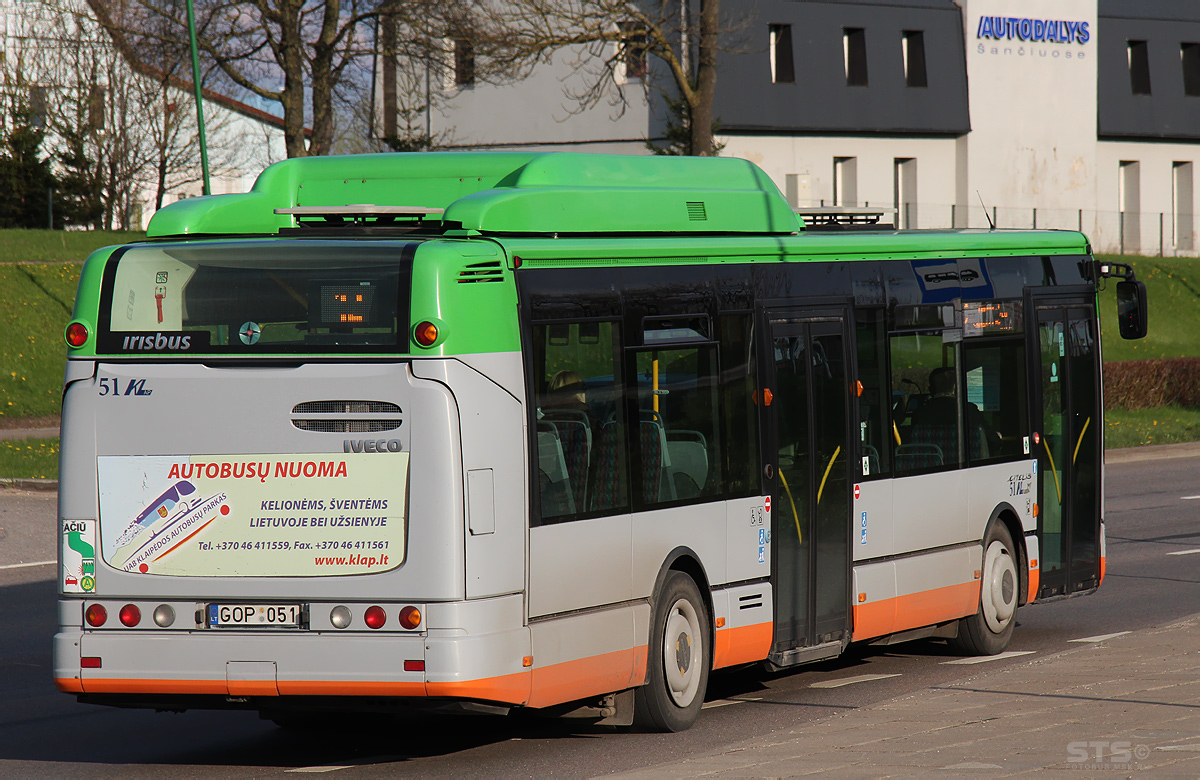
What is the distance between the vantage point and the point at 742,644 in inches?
375

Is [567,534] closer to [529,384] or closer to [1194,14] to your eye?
[529,384]

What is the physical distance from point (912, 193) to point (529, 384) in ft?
159

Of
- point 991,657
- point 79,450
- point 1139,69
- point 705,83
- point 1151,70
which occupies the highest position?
point 1139,69

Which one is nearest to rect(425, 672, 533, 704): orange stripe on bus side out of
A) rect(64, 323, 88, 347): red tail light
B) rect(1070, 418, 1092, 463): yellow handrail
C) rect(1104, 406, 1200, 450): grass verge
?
rect(64, 323, 88, 347): red tail light

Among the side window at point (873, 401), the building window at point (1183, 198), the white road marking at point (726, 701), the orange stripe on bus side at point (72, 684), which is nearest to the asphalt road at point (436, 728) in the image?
the white road marking at point (726, 701)

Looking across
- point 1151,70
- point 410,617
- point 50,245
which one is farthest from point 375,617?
point 1151,70

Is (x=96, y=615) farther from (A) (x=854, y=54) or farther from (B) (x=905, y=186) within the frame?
(B) (x=905, y=186)

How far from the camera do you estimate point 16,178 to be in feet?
165

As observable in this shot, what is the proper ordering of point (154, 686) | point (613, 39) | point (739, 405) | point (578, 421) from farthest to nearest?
point (613, 39), point (739, 405), point (578, 421), point (154, 686)

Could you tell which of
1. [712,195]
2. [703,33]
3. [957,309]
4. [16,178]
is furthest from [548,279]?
[16,178]

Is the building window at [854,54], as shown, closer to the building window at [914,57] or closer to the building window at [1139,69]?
the building window at [914,57]

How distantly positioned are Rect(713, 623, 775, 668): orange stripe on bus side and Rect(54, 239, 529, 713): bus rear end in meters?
1.91

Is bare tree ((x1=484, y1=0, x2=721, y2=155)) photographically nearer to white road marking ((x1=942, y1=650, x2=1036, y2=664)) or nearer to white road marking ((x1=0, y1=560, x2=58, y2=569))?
white road marking ((x1=0, y1=560, x2=58, y2=569))

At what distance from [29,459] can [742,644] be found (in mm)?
17065
